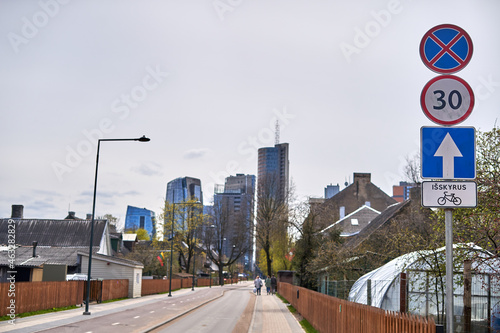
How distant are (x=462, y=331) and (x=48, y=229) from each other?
53356 mm

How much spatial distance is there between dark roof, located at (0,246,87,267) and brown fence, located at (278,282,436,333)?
25173mm

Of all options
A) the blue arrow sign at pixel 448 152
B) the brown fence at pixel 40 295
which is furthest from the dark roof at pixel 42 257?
the blue arrow sign at pixel 448 152

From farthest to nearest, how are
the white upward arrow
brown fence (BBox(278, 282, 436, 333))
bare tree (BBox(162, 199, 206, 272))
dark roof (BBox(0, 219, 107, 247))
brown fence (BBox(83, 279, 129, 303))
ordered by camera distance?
bare tree (BBox(162, 199, 206, 272)) → dark roof (BBox(0, 219, 107, 247)) → brown fence (BBox(83, 279, 129, 303)) → brown fence (BBox(278, 282, 436, 333)) → the white upward arrow

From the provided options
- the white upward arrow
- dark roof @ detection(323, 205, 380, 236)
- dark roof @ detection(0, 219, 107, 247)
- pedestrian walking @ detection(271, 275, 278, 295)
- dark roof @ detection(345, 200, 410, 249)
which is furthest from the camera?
dark roof @ detection(0, 219, 107, 247)

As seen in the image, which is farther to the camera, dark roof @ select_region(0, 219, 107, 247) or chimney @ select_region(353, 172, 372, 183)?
chimney @ select_region(353, 172, 372, 183)

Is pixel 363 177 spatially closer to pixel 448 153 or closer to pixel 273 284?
pixel 273 284

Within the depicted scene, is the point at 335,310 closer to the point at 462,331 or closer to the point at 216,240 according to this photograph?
the point at 462,331

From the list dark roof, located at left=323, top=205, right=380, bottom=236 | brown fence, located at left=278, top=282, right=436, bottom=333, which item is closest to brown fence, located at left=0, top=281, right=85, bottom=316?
brown fence, located at left=278, top=282, right=436, bottom=333

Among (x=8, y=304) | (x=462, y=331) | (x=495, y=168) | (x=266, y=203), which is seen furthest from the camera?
(x=266, y=203)

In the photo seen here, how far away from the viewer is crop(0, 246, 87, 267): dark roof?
3843cm

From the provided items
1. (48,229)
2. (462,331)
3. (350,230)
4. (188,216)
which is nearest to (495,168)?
(462,331)

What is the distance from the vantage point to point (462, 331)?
1173cm

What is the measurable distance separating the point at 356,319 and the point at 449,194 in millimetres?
6860

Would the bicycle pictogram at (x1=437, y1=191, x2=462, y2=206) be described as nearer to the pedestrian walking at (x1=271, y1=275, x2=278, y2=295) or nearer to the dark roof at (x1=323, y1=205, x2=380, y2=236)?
the dark roof at (x1=323, y1=205, x2=380, y2=236)
